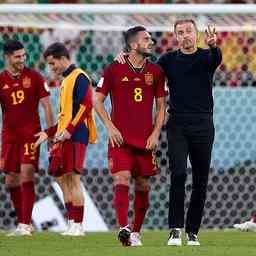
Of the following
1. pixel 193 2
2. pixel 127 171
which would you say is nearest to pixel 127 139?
pixel 127 171

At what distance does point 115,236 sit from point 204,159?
188 centimetres

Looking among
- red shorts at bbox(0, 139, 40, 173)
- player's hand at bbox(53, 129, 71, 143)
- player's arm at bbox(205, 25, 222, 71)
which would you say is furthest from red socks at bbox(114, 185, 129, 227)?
red shorts at bbox(0, 139, 40, 173)

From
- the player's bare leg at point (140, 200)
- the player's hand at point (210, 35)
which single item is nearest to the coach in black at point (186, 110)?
the player's hand at point (210, 35)

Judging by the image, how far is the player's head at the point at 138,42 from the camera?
38.2ft

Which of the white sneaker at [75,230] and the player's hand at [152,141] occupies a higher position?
the player's hand at [152,141]

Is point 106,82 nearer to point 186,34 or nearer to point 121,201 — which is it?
point 186,34

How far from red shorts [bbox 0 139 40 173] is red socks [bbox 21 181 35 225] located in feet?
0.62

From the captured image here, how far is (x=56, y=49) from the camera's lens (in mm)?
13023

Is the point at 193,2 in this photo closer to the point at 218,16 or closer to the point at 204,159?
the point at 218,16

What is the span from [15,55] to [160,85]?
2089mm

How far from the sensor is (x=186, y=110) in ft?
37.0

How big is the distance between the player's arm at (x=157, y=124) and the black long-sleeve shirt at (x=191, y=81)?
1.15ft

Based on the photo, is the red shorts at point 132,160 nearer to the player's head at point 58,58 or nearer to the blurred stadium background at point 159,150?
the player's head at point 58,58

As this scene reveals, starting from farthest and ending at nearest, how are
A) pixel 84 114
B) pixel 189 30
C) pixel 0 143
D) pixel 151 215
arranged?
pixel 151 215 < pixel 0 143 < pixel 84 114 < pixel 189 30
